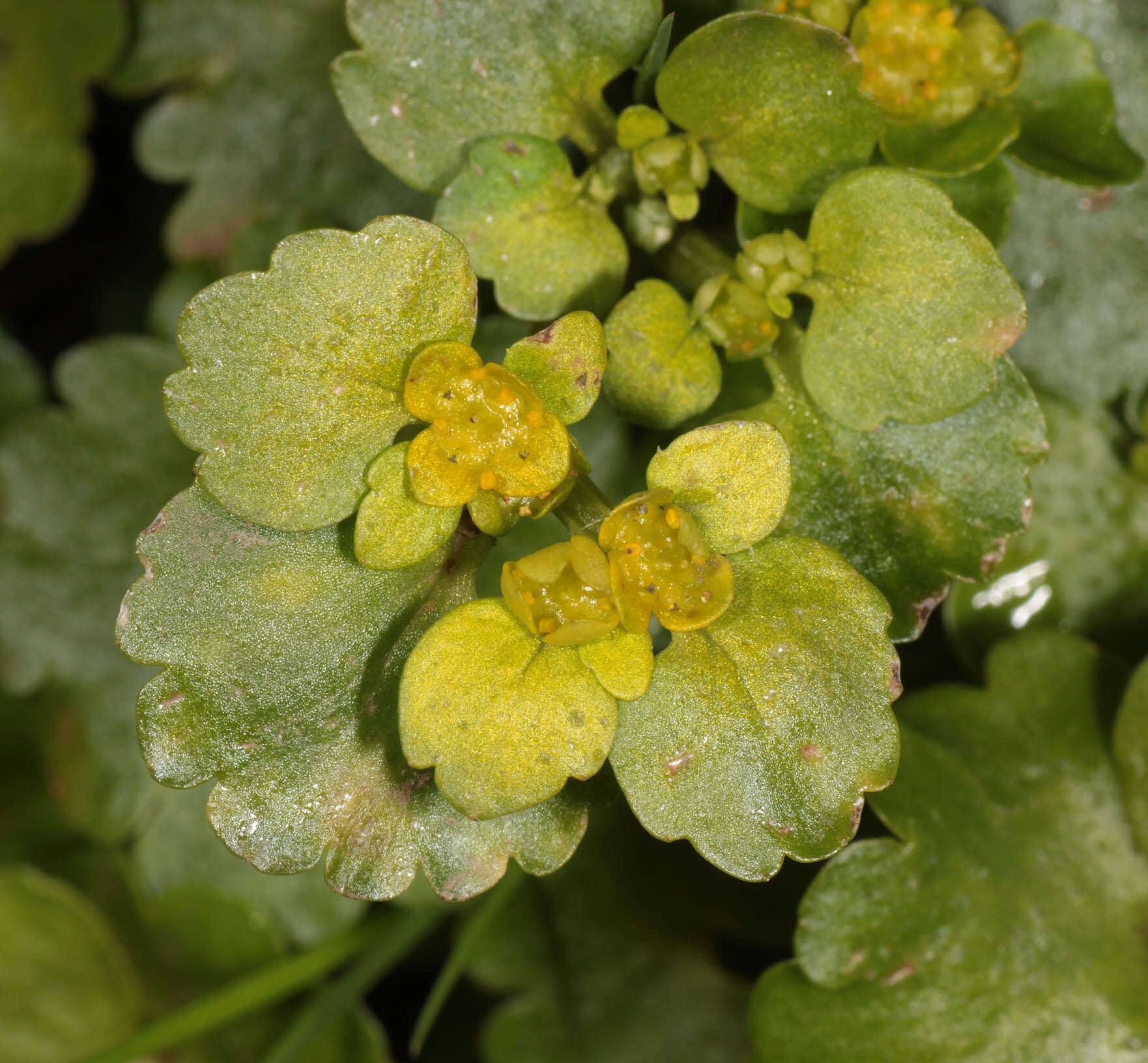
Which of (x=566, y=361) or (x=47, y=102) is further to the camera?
(x=47, y=102)

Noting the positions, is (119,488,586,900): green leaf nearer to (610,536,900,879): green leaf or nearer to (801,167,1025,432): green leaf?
(610,536,900,879): green leaf

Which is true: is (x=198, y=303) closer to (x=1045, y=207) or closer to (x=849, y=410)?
(x=849, y=410)

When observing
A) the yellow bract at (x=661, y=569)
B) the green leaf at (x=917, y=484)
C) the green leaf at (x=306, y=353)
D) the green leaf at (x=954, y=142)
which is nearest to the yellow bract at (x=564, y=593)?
the yellow bract at (x=661, y=569)

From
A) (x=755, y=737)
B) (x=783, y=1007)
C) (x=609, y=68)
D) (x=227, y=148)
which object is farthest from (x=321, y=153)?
(x=783, y=1007)

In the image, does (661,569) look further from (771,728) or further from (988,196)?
(988,196)

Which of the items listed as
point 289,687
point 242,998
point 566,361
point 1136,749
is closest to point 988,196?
point 566,361

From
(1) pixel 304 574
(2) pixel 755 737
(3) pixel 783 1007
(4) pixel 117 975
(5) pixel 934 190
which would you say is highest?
(5) pixel 934 190
